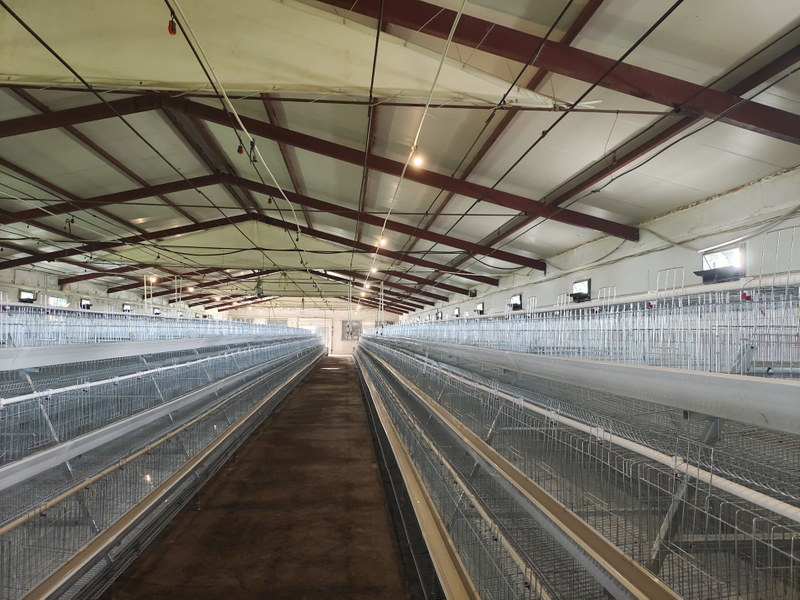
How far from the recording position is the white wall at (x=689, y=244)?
149 inches

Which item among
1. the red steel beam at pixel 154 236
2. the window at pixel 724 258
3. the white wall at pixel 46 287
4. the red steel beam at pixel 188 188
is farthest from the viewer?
the white wall at pixel 46 287

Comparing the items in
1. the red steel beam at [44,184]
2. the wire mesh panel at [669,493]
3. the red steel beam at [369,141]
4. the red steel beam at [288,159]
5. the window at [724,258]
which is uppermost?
the red steel beam at [288,159]

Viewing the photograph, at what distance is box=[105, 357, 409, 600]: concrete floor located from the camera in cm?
229

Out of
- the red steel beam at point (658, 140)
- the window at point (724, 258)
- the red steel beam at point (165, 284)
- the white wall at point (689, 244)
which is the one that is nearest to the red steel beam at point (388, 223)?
the white wall at point (689, 244)

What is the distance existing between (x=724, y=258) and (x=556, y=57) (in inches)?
119

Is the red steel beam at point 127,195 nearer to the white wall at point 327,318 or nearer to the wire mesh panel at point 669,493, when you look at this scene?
the wire mesh panel at point 669,493

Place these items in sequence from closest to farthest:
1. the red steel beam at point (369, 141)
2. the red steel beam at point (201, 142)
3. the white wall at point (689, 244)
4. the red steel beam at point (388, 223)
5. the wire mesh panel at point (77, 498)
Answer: the wire mesh panel at point (77, 498) < the white wall at point (689, 244) < the red steel beam at point (369, 141) < the red steel beam at point (201, 142) < the red steel beam at point (388, 223)

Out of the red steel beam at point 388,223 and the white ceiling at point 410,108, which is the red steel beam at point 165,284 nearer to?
the white ceiling at point 410,108

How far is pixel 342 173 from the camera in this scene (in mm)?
6457

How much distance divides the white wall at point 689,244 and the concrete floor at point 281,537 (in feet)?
9.61

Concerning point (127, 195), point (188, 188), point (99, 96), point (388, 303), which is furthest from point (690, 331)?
point (388, 303)

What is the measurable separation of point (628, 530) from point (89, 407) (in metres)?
3.31

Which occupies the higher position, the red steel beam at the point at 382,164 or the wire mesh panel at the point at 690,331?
the red steel beam at the point at 382,164

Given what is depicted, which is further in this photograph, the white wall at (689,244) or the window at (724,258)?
the window at (724,258)
